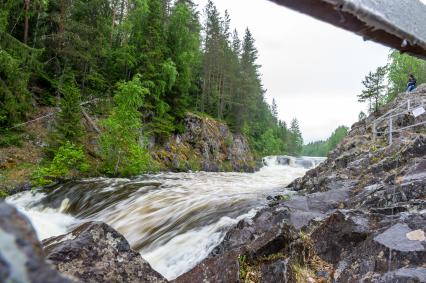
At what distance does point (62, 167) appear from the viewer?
15.2 meters

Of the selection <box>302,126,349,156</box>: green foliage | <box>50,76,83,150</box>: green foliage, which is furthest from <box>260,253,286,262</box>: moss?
<box>302,126,349,156</box>: green foliage

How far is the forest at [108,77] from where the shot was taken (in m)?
16.9

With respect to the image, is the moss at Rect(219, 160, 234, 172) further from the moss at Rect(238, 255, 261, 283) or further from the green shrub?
the moss at Rect(238, 255, 261, 283)

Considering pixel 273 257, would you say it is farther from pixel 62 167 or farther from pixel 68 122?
pixel 68 122

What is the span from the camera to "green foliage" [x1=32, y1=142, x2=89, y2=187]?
14422 mm

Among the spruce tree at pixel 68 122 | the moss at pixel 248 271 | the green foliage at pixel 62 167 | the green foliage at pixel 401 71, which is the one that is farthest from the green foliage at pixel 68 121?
the green foliage at pixel 401 71

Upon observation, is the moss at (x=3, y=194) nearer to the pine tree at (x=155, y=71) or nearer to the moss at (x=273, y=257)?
the moss at (x=273, y=257)

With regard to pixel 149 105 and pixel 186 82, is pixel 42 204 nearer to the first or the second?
pixel 149 105

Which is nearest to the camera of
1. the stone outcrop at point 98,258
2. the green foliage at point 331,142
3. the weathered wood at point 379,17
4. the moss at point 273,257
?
the weathered wood at point 379,17

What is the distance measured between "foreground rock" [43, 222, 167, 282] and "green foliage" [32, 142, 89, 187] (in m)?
11.4

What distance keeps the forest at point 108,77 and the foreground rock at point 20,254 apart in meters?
15.4

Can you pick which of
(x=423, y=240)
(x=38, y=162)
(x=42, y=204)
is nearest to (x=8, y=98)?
(x=38, y=162)

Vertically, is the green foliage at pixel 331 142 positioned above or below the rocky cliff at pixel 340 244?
above

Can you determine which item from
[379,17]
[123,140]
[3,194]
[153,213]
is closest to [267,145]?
[123,140]
